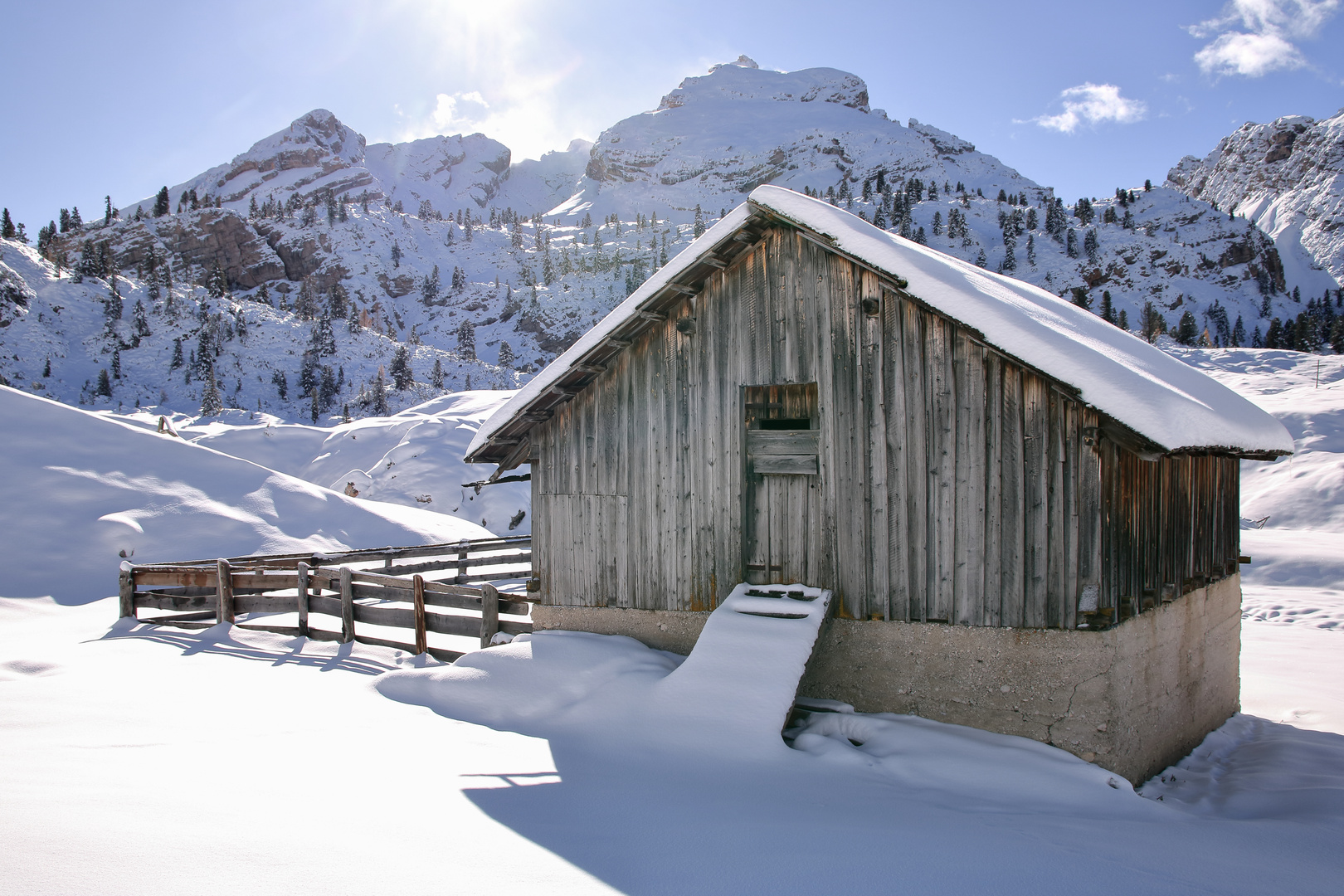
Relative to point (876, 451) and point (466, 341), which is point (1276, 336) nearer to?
point (876, 451)

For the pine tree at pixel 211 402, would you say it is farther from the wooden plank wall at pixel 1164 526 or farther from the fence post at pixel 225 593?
the wooden plank wall at pixel 1164 526

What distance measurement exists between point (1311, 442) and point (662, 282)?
35.6 m

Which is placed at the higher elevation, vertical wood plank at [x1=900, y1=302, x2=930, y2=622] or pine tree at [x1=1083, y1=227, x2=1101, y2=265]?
pine tree at [x1=1083, y1=227, x2=1101, y2=265]

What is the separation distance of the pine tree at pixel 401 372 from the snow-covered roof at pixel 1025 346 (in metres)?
70.1

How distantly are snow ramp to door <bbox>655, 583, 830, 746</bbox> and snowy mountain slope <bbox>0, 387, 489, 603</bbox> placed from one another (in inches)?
519

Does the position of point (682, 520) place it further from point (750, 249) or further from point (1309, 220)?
point (1309, 220)

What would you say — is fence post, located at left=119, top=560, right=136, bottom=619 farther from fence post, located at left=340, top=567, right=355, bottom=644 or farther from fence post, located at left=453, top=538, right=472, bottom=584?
fence post, located at left=453, top=538, right=472, bottom=584

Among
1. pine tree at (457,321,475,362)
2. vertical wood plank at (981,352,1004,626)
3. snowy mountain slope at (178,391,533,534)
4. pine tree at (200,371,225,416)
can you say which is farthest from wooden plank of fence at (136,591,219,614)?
pine tree at (457,321,475,362)

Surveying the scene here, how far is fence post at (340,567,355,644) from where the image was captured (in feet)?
33.0

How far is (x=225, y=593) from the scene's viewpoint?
11008 mm

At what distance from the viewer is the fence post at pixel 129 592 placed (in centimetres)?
1141

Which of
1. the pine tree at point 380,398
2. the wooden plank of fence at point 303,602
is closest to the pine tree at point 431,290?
the pine tree at point 380,398

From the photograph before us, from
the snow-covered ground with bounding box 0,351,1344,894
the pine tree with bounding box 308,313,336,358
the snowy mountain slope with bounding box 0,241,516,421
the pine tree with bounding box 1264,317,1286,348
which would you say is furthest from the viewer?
the pine tree with bounding box 308,313,336,358

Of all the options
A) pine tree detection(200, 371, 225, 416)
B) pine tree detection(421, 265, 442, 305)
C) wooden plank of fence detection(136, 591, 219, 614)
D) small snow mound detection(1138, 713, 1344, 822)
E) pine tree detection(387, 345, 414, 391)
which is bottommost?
small snow mound detection(1138, 713, 1344, 822)
